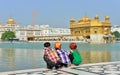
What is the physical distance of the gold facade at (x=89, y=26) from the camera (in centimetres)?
8081

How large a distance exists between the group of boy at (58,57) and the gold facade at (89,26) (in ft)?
240

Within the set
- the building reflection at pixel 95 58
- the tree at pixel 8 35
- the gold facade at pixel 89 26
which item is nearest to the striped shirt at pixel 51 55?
the building reflection at pixel 95 58

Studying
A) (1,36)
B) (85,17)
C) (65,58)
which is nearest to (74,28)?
(85,17)

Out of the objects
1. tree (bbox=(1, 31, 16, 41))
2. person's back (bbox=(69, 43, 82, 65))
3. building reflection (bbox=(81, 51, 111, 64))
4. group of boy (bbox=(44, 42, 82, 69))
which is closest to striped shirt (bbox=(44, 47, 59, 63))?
group of boy (bbox=(44, 42, 82, 69))

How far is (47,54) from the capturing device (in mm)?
7688

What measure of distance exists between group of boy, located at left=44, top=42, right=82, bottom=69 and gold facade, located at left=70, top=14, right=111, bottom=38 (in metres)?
73.1

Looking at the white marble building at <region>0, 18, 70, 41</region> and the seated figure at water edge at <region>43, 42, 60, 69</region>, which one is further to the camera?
the white marble building at <region>0, 18, 70, 41</region>

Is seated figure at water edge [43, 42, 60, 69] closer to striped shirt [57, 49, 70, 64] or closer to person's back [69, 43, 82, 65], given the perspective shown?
striped shirt [57, 49, 70, 64]

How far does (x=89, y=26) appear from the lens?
8200 cm

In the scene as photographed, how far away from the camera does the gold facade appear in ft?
265

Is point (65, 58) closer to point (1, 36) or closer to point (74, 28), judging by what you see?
point (74, 28)

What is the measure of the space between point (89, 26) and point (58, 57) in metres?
74.9

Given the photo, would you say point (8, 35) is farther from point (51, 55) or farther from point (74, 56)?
point (51, 55)

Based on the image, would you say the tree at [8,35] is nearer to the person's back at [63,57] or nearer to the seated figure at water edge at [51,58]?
the person's back at [63,57]
